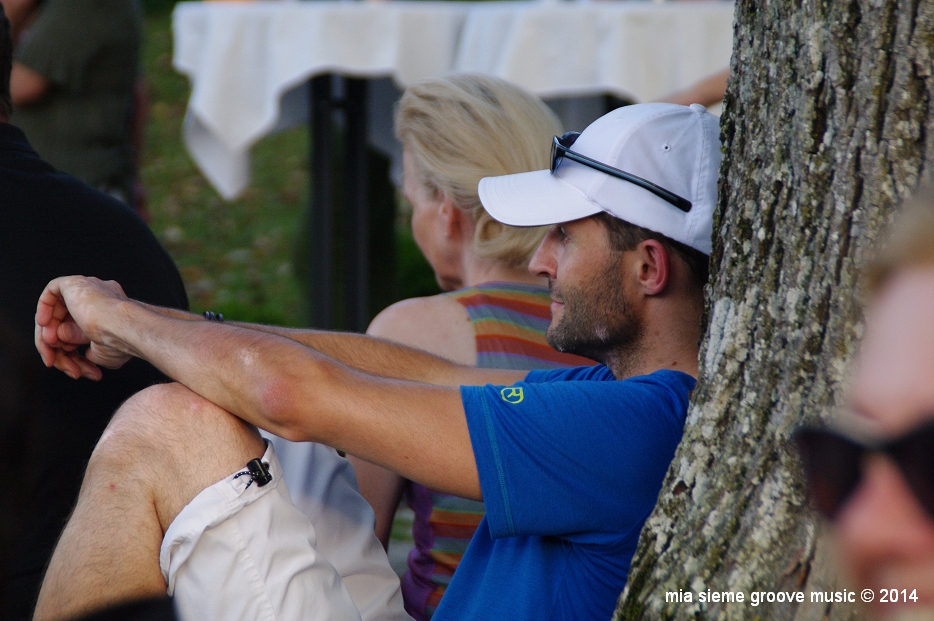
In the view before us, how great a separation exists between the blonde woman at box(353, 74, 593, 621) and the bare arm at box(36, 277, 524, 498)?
2.19 ft

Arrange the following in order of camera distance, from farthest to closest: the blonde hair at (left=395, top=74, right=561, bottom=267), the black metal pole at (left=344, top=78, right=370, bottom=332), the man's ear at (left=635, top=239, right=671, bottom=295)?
the black metal pole at (left=344, top=78, right=370, bottom=332) → the blonde hair at (left=395, top=74, right=561, bottom=267) → the man's ear at (left=635, top=239, right=671, bottom=295)

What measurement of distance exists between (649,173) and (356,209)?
3572 millimetres

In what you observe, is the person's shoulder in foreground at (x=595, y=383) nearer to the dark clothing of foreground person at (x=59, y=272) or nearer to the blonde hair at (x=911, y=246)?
the blonde hair at (x=911, y=246)

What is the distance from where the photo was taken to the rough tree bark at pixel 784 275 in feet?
4.80

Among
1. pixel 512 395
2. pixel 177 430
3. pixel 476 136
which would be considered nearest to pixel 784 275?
pixel 512 395

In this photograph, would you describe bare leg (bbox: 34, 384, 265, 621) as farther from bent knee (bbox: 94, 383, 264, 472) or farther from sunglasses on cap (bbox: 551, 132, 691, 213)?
sunglasses on cap (bbox: 551, 132, 691, 213)

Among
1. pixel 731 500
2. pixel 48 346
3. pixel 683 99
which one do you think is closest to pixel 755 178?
pixel 731 500

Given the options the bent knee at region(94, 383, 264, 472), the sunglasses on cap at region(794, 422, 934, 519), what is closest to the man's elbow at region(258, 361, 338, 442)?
the bent knee at region(94, 383, 264, 472)

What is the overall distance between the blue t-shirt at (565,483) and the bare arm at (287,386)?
6 cm

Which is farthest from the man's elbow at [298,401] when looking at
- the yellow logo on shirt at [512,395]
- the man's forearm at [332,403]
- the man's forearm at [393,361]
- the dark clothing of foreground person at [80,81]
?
the dark clothing of foreground person at [80,81]

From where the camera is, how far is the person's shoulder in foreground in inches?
68.9

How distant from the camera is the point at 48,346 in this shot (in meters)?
2.27

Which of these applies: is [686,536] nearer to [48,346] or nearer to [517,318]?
[517,318]

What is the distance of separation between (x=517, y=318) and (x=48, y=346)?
3.75 feet
